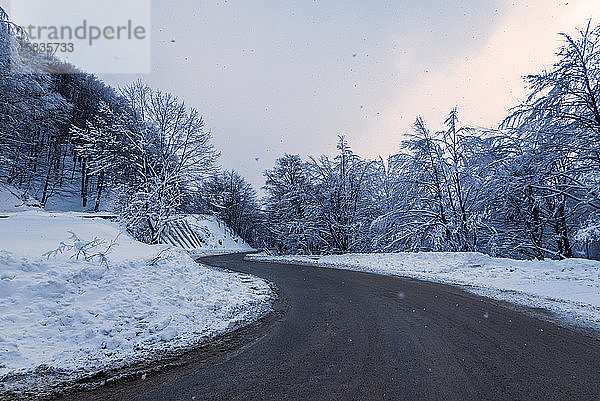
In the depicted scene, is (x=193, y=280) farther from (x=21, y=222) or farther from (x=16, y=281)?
(x=21, y=222)

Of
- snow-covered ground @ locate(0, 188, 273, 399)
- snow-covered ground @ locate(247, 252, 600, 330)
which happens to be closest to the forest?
snow-covered ground @ locate(247, 252, 600, 330)

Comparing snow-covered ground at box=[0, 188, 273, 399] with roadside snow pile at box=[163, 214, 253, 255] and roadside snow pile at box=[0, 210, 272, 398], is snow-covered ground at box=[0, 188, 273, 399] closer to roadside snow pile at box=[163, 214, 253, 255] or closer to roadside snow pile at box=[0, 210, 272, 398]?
roadside snow pile at box=[0, 210, 272, 398]

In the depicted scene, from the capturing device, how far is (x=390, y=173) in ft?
79.1

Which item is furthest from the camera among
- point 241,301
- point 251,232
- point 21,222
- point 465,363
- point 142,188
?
point 251,232

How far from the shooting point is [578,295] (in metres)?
7.93

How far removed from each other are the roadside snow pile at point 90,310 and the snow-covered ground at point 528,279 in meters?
6.66

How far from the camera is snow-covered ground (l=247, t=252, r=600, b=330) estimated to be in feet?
23.0

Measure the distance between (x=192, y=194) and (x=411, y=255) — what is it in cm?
1358

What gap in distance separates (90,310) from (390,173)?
22.1 metres

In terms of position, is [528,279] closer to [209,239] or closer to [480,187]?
[480,187]

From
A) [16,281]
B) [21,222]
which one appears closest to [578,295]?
[16,281]

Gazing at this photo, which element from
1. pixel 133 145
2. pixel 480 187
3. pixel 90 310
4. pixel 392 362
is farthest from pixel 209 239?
pixel 392 362

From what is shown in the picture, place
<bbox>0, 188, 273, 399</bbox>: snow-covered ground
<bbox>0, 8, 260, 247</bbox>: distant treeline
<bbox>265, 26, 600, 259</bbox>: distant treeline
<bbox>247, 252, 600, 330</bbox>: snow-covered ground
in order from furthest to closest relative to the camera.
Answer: <bbox>0, 8, 260, 247</bbox>: distant treeline, <bbox>265, 26, 600, 259</bbox>: distant treeline, <bbox>247, 252, 600, 330</bbox>: snow-covered ground, <bbox>0, 188, 273, 399</bbox>: snow-covered ground

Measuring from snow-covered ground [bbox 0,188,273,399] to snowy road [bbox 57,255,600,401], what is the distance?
964 millimetres
